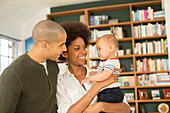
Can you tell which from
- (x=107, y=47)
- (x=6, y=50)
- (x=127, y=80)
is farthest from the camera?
(x=6, y=50)

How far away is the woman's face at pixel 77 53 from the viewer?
1937mm

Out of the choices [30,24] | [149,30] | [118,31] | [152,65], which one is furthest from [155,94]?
[30,24]

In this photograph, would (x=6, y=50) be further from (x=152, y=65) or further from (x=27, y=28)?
(x=152, y=65)

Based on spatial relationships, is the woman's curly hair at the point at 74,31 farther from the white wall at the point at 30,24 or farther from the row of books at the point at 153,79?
the white wall at the point at 30,24

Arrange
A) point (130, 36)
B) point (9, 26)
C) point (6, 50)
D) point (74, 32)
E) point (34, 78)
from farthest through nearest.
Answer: point (6, 50), point (9, 26), point (130, 36), point (74, 32), point (34, 78)

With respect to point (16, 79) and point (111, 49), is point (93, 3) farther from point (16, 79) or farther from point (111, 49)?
point (16, 79)

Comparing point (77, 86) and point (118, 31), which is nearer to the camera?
point (77, 86)

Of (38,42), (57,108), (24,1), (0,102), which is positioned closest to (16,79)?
(0,102)

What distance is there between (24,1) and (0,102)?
12.7 ft

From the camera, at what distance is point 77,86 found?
187 cm

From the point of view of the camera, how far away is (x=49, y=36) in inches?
55.3

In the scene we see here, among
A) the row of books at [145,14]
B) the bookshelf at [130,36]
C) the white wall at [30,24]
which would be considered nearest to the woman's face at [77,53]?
the bookshelf at [130,36]

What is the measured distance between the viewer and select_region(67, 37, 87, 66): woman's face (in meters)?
1.94

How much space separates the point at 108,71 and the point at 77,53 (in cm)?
38
